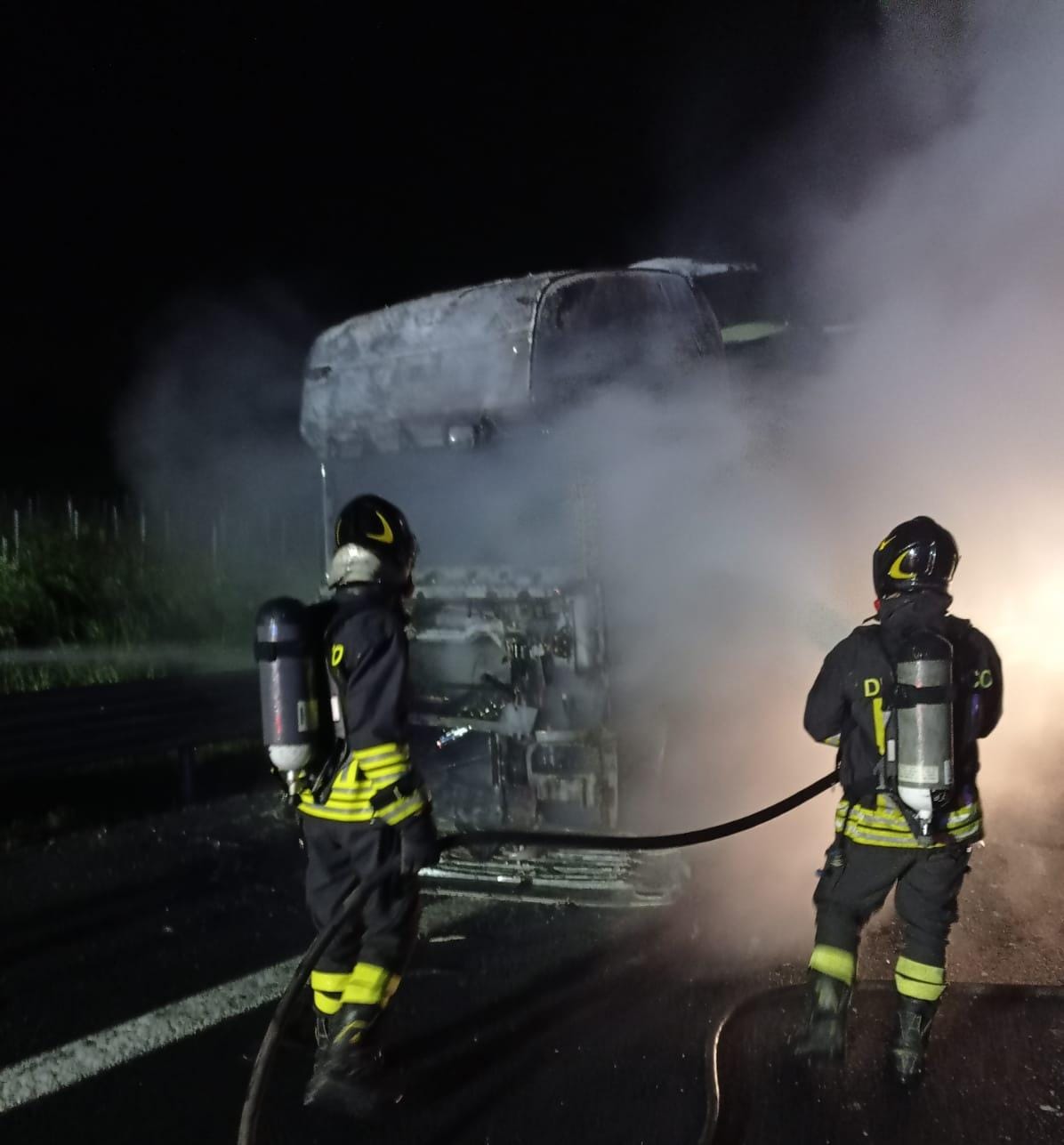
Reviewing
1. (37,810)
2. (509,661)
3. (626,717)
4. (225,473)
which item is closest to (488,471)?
(509,661)

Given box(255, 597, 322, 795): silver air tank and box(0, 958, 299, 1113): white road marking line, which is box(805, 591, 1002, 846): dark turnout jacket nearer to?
box(255, 597, 322, 795): silver air tank

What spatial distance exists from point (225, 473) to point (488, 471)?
4.85 m

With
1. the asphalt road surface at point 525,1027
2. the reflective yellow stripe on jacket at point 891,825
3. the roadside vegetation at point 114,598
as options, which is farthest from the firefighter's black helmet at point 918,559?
the roadside vegetation at point 114,598

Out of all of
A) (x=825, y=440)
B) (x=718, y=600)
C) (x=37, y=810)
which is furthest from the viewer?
(x=37, y=810)

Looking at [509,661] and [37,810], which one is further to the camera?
[37,810]

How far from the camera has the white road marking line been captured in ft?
10.2

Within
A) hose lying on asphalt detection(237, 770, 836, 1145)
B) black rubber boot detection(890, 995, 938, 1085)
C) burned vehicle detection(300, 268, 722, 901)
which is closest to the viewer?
hose lying on asphalt detection(237, 770, 836, 1145)

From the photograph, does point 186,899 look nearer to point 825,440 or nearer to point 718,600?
point 718,600

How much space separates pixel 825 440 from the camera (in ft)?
19.4

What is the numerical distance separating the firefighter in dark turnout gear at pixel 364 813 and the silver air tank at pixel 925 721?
1417 mm

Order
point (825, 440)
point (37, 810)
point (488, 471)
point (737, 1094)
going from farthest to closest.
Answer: point (37, 810) < point (825, 440) < point (488, 471) < point (737, 1094)

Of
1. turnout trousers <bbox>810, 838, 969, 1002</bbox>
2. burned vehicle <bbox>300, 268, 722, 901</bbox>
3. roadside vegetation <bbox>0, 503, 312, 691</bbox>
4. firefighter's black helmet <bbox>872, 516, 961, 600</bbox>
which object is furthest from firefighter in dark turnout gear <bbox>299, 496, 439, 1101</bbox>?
roadside vegetation <bbox>0, 503, 312, 691</bbox>

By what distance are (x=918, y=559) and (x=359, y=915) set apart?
2016mm

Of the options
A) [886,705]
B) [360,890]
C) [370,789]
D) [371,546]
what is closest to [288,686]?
[370,789]
